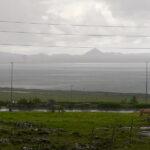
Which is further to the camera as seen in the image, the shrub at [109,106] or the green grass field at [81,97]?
the green grass field at [81,97]

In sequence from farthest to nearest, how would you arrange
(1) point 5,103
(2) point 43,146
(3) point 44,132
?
1. (1) point 5,103
2. (3) point 44,132
3. (2) point 43,146

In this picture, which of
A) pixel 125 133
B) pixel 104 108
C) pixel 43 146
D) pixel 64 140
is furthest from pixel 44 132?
pixel 104 108

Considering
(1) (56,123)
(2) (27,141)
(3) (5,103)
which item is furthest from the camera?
(3) (5,103)

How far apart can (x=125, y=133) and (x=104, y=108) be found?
1410 inches

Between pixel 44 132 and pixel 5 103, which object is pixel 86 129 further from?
pixel 5 103

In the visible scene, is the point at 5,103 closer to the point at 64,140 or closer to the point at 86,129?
the point at 86,129

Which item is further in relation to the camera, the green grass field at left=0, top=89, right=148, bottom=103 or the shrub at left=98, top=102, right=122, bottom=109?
the green grass field at left=0, top=89, right=148, bottom=103

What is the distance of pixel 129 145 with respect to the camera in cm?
1603

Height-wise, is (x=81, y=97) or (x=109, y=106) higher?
(x=81, y=97)

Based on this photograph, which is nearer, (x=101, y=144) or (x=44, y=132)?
(x=101, y=144)

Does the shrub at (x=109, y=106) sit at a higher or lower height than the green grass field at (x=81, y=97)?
lower

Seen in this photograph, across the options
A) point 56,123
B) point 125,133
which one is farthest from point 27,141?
point 56,123

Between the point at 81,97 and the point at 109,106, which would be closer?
→ the point at 109,106

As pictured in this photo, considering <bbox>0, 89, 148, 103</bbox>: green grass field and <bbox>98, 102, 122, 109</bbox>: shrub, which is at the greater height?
<bbox>0, 89, 148, 103</bbox>: green grass field
